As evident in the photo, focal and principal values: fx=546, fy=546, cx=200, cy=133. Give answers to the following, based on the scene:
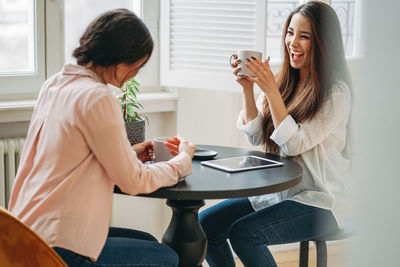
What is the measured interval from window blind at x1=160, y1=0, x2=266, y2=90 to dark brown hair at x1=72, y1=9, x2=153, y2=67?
1.04 meters

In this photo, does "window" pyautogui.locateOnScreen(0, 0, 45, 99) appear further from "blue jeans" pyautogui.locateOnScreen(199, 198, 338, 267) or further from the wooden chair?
the wooden chair

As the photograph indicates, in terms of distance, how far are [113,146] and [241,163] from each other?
0.57 metres

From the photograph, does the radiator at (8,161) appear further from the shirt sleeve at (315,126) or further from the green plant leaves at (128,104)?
the shirt sleeve at (315,126)

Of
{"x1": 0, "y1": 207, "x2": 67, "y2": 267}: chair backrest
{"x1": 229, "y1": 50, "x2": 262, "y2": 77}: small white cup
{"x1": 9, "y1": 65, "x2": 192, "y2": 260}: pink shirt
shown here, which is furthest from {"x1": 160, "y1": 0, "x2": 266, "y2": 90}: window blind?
{"x1": 0, "y1": 207, "x2": 67, "y2": 267}: chair backrest

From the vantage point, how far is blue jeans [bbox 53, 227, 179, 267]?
1.27 metres

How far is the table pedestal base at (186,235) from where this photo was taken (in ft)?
5.32

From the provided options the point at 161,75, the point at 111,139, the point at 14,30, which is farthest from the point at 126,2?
the point at 111,139

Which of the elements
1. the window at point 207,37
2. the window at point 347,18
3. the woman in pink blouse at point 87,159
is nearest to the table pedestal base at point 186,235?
the woman in pink blouse at point 87,159

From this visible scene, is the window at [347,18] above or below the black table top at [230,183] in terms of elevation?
above

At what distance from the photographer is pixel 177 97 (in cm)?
265

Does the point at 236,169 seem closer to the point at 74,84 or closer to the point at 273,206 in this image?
the point at 273,206

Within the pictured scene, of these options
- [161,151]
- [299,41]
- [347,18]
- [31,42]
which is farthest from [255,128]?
[347,18]

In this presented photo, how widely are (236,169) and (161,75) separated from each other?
1.11 m

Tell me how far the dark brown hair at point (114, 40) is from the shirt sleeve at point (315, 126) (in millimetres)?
589
